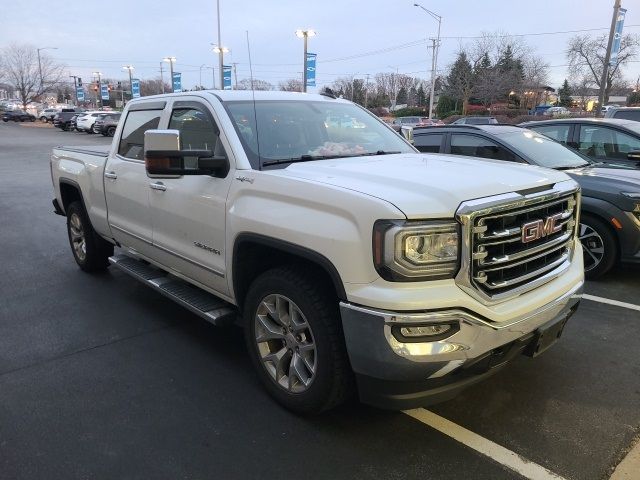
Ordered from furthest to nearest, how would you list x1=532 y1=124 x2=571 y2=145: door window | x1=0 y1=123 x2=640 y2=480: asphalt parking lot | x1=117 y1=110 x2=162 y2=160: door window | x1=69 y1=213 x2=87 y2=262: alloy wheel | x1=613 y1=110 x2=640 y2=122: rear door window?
x1=613 y1=110 x2=640 y2=122: rear door window < x1=532 y1=124 x2=571 y2=145: door window < x1=69 y1=213 x2=87 y2=262: alloy wheel < x1=117 y1=110 x2=162 y2=160: door window < x1=0 y1=123 x2=640 y2=480: asphalt parking lot

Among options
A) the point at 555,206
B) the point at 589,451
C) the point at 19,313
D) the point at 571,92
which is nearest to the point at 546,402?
the point at 589,451

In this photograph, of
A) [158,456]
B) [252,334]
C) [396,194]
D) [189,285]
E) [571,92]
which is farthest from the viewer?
[571,92]

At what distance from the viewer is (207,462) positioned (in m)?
2.74

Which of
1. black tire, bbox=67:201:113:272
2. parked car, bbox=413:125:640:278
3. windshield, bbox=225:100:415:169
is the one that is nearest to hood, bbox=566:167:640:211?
parked car, bbox=413:125:640:278

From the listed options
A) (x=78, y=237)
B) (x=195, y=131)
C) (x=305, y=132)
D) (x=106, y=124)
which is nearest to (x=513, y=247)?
(x=305, y=132)

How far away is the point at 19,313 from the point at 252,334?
9.19ft

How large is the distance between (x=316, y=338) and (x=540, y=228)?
54.6 inches

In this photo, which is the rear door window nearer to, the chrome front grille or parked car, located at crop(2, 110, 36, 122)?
the chrome front grille

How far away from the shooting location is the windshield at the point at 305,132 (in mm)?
3529

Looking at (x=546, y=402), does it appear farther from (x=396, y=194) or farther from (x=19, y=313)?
(x=19, y=313)

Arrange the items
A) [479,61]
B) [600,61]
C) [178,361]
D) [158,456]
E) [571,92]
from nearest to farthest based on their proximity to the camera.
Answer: [158,456]
[178,361]
[600,61]
[479,61]
[571,92]

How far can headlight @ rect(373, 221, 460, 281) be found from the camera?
96.0 inches

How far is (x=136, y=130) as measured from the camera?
189 inches

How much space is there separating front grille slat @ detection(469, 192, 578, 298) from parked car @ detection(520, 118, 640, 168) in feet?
16.0
